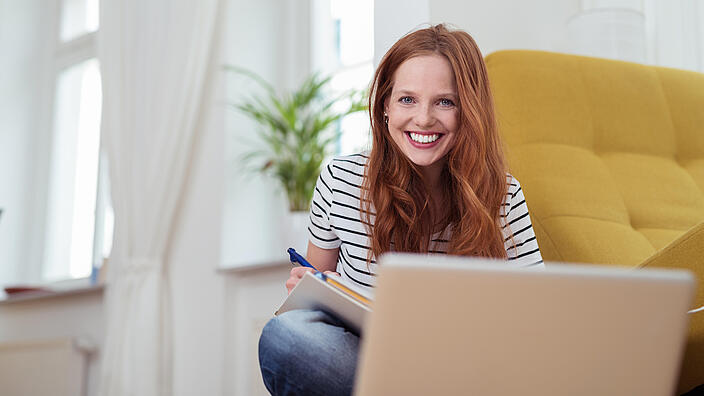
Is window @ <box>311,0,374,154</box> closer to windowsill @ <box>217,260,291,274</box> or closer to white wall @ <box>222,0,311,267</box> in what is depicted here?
white wall @ <box>222,0,311,267</box>

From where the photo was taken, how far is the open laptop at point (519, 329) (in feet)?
2.23

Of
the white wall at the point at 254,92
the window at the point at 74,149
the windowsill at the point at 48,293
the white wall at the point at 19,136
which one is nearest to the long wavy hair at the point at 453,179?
the white wall at the point at 254,92

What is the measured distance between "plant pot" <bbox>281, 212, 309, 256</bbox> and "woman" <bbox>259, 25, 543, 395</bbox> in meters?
1.13

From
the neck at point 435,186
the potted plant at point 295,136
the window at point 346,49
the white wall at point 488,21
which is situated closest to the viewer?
the neck at point 435,186

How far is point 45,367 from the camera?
3.22 m

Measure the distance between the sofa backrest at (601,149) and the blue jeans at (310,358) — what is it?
0.59 meters

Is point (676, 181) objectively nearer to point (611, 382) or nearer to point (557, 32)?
point (557, 32)

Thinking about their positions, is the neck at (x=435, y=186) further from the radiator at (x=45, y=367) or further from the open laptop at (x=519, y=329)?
the radiator at (x=45, y=367)

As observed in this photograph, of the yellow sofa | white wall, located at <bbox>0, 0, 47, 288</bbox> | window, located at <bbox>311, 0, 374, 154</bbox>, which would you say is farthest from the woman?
white wall, located at <bbox>0, 0, 47, 288</bbox>

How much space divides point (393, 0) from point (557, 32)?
557 millimetres

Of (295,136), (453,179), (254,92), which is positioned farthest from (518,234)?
(254,92)

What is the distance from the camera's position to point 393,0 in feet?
6.08

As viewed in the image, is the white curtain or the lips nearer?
the lips

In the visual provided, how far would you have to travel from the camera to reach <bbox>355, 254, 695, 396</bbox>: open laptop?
68 cm
